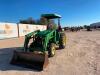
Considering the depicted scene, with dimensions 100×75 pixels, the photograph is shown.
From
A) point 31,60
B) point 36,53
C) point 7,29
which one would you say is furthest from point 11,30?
point 36,53

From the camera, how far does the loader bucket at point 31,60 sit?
7073mm

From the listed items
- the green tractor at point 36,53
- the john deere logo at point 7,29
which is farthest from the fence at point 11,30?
the green tractor at point 36,53

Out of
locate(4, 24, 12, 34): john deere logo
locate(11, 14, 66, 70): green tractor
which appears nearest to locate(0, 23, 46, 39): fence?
locate(4, 24, 12, 34): john deere logo

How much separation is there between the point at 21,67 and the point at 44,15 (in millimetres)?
4970

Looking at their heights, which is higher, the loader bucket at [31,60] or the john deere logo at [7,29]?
the john deere logo at [7,29]

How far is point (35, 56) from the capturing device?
737 centimetres

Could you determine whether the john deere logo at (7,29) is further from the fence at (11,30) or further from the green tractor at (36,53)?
the green tractor at (36,53)

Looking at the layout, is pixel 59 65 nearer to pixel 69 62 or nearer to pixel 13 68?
pixel 69 62

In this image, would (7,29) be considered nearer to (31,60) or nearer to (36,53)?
(31,60)

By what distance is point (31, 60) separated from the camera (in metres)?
7.54

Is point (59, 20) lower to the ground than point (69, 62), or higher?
higher

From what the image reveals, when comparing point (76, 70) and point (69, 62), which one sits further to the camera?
point (69, 62)

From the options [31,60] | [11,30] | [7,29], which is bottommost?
[31,60]

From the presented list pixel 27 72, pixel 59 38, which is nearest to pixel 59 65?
pixel 27 72
